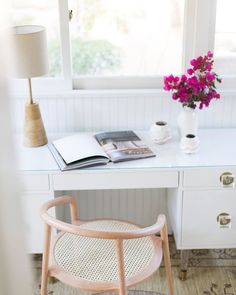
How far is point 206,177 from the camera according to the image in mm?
1800

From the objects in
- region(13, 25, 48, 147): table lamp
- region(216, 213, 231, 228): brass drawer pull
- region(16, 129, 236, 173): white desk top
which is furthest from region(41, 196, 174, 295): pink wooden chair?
region(13, 25, 48, 147): table lamp

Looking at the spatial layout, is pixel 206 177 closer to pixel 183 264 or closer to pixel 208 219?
pixel 208 219

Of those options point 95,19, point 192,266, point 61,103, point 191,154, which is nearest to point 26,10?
point 95,19

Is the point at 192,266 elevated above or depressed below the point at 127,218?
below

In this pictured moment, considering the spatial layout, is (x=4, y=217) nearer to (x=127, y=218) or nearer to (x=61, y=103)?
(x=61, y=103)

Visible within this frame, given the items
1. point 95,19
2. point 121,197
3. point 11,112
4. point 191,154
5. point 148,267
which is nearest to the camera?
point 11,112

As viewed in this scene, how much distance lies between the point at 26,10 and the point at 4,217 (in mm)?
1574

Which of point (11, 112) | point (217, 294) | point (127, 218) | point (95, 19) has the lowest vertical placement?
point (217, 294)

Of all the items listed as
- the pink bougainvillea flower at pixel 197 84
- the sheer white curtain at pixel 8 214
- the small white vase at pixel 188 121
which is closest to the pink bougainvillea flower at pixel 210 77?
the pink bougainvillea flower at pixel 197 84

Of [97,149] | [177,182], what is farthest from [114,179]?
[177,182]

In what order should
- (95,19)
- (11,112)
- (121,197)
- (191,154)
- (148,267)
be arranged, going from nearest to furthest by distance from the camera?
1. (11,112)
2. (148,267)
3. (191,154)
4. (95,19)
5. (121,197)

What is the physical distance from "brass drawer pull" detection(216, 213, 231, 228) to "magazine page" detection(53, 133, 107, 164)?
57 cm

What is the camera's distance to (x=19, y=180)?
2.03ft

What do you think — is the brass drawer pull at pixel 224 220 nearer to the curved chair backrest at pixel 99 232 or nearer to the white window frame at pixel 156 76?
the curved chair backrest at pixel 99 232
